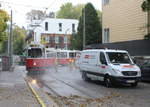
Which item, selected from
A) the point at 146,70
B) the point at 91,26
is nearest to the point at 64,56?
the point at 91,26

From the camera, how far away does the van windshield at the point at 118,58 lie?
17547mm

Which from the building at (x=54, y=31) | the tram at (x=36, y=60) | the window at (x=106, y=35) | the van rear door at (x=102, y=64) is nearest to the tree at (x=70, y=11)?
the building at (x=54, y=31)

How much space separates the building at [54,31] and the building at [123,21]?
45.2 meters

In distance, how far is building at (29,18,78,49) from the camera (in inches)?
3157

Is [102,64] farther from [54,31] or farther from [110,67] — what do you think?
[54,31]

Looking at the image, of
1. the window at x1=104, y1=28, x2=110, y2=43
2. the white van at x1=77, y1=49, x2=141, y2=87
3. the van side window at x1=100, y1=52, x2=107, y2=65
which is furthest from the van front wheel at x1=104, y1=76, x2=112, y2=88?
the window at x1=104, y1=28, x2=110, y2=43

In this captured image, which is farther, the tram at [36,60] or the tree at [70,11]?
the tree at [70,11]

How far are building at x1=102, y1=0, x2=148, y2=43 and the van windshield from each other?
938 cm

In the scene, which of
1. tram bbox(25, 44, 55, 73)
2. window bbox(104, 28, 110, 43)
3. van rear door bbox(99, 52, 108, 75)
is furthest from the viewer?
window bbox(104, 28, 110, 43)

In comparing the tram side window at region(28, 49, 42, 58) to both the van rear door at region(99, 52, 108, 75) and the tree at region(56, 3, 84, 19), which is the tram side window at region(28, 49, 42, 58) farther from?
the tree at region(56, 3, 84, 19)

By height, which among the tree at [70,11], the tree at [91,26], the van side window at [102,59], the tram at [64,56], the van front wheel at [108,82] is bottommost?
the van front wheel at [108,82]

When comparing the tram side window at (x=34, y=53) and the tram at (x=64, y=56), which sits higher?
the tram side window at (x=34, y=53)

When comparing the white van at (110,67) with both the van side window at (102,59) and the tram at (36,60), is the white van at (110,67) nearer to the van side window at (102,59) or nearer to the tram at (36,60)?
the van side window at (102,59)

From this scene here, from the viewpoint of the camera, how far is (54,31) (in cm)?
8200
